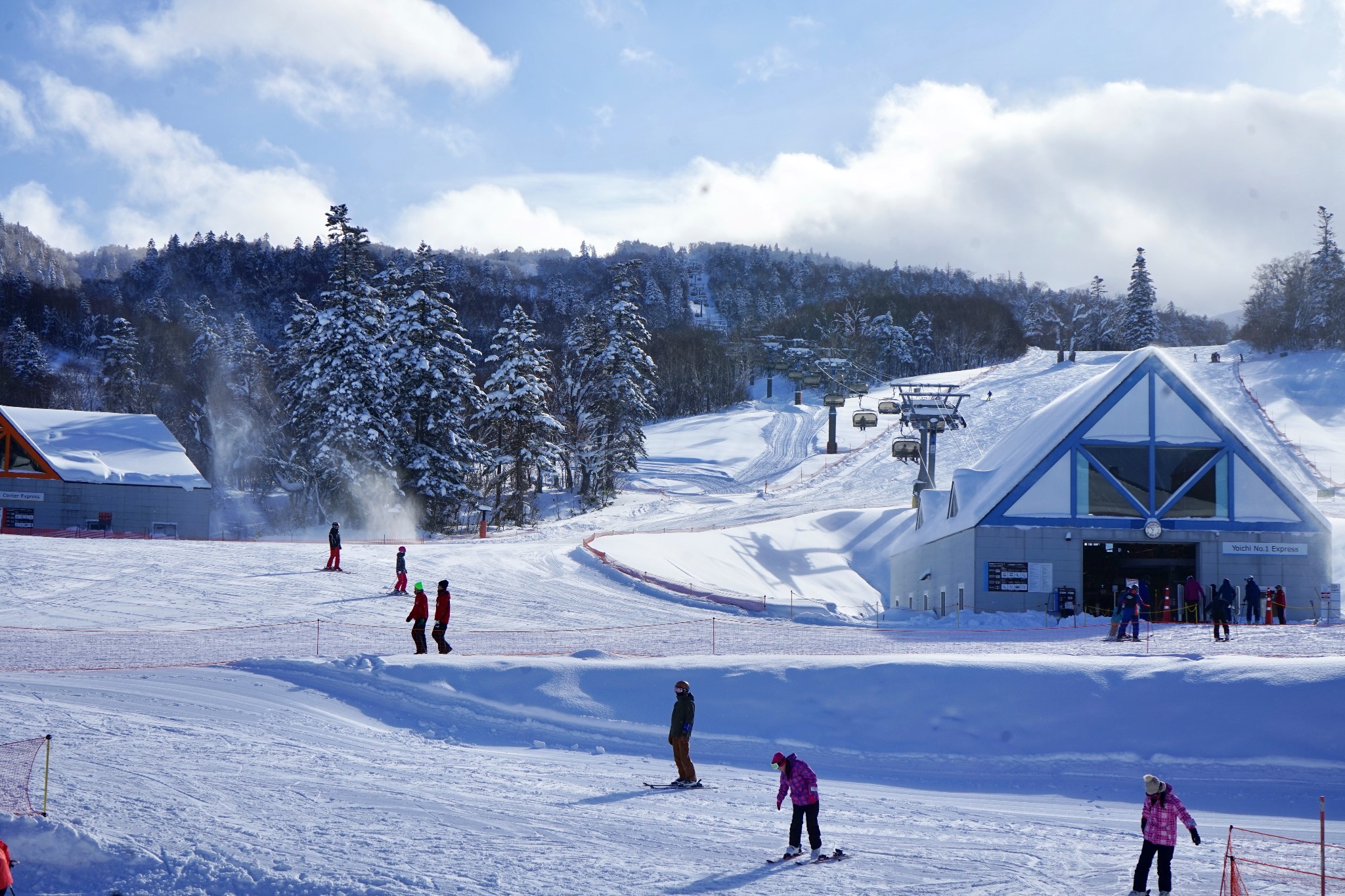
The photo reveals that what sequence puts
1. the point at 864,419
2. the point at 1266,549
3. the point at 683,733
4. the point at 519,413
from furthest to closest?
the point at 864,419
the point at 519,413
the point at 1266,549
the point at 683,733

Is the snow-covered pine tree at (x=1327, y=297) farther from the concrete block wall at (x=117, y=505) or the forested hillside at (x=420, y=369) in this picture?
the concrete block wall at (x=117, y=505)

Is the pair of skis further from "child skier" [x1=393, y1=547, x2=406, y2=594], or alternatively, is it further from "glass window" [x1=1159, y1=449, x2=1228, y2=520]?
"glass window" [x1=1159, y1=449, x2=1228, y2=520]

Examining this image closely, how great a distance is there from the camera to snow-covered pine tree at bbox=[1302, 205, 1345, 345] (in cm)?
9256

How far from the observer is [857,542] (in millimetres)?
46562

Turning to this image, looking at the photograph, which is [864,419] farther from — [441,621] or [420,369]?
[441,621]

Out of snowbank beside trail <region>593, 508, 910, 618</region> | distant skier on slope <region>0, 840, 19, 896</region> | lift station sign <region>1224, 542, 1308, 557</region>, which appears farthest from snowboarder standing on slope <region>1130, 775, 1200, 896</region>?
lift station sign <region>1224, 542, 1308, 557</region>

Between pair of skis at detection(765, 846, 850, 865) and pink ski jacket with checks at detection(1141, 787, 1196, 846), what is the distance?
2.71m

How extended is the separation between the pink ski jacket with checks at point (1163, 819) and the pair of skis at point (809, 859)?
8.90ft

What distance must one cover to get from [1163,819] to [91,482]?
42.7 metres

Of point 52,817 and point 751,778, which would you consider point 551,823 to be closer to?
point 751,778

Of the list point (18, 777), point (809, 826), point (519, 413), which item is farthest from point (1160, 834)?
point (519, 413)

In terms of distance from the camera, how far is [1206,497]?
30078 millimetres

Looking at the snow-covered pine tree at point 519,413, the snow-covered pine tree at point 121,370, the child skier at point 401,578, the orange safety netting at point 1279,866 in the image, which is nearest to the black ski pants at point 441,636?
the child skier at point 401,578

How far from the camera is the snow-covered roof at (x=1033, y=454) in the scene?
29781 millimetres
